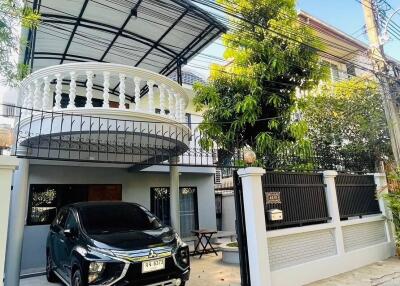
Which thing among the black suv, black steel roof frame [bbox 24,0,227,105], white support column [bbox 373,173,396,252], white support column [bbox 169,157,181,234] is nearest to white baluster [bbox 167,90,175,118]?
white support column [bbox 169,157,181,234]

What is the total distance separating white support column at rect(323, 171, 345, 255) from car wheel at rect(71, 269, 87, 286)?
4643 mm

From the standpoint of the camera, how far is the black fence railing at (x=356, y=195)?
6.38 meters

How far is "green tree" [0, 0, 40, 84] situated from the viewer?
370cm

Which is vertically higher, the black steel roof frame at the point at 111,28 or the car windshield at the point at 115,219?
the black steel roof frame at the point at 111,28

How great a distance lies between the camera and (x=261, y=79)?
6.57 m

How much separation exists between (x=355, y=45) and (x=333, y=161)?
9983 mm

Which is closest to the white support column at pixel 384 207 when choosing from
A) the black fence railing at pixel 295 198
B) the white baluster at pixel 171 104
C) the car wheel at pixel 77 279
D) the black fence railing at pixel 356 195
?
the black fence railing at pixel 356 195

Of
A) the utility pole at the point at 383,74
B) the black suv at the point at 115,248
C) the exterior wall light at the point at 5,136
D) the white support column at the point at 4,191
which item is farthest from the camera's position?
the utility pole at the point at 383,74

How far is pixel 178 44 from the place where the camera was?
7922mm

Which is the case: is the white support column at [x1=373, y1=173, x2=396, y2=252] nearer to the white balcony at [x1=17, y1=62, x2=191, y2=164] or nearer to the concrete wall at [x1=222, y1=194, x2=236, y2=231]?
the white balcony at [x1=17, y1=62, x2=191, y2=164]

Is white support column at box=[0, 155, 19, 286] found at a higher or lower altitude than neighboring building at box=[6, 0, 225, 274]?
lower

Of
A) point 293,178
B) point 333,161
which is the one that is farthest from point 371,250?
point 293,178

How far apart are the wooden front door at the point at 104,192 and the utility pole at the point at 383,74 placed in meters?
7.30

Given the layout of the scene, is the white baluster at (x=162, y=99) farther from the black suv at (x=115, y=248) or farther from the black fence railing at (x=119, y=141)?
the black suv at (x=115, y=248)
